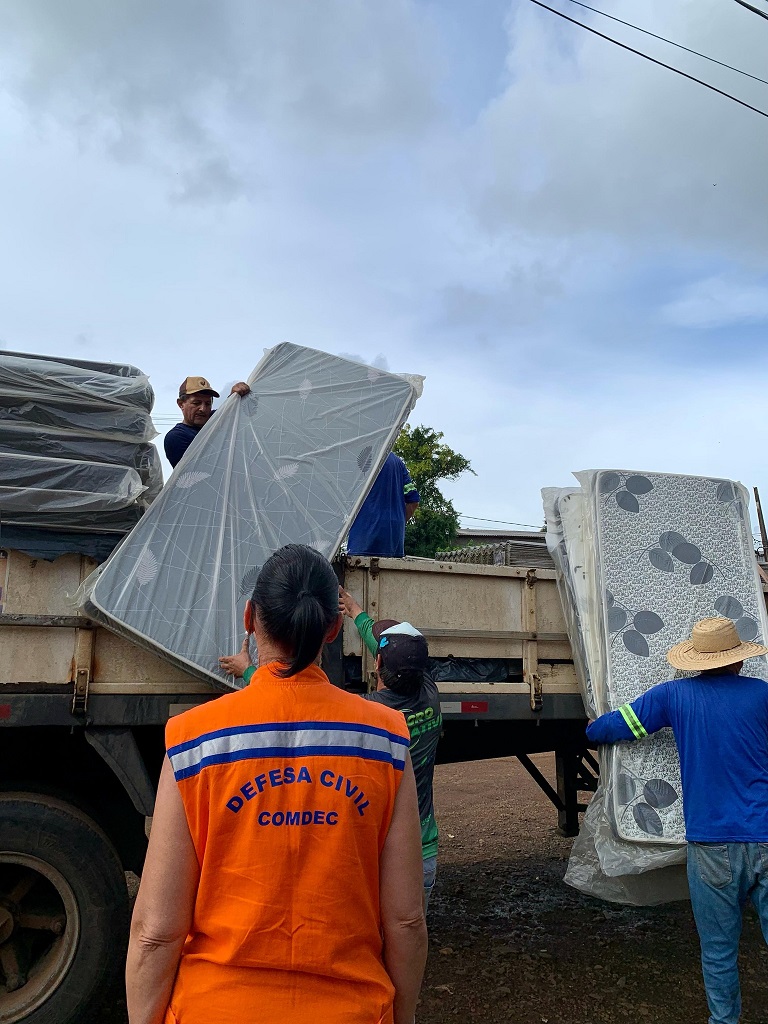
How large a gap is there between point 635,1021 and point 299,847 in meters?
2.83

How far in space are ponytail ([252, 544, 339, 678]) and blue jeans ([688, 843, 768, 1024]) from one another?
219 centimetres

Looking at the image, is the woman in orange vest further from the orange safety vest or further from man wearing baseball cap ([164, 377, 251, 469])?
man wearing baseball cap ([164, 377, 251, 469])

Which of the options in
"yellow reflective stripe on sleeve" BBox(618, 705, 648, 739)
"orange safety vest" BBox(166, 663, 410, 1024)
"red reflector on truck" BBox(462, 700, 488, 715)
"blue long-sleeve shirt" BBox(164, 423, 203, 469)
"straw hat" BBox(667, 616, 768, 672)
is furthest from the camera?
"blue long-sleeve shirt" BBox(164, 423, 203, 469)

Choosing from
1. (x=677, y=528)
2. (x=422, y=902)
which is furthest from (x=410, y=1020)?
Answer: (x=677, y=528)

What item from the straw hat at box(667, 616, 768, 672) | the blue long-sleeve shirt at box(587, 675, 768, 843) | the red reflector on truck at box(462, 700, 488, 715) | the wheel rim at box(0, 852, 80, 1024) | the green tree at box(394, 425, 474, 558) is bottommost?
the wheel rim at box(0, 852, 80, 1024)

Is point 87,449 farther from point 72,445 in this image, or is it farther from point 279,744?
point 279,744

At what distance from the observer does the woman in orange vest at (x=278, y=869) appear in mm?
1263

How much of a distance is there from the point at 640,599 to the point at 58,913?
8.66 ft

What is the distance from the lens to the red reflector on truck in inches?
132

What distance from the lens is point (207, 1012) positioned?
4.06 feet

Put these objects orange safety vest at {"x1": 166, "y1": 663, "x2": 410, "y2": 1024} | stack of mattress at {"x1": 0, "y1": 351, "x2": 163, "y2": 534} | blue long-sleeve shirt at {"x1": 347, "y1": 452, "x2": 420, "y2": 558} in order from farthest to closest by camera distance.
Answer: blue long-sleeve shirt at {"x1": 347, "y1": 452, "x2": 420, "y2": 558} < stack of mattress at {"x1": 0, "y1": 351, "x2": 163, "y2": 534} < orange safety vest at {"x1": 166, "y1": 663, "x2": 410, "y2": 1024}

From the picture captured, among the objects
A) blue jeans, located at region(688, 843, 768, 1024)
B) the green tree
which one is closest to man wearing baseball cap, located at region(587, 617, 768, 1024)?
blue jeans, located at region(688, 843, 768, 1024)

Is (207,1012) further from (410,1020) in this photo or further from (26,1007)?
(26,1007)

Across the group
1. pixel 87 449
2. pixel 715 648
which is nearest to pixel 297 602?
pixel 87 449
